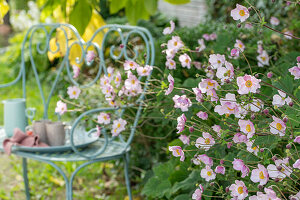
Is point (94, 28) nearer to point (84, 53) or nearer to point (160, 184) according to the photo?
point (84, 53)

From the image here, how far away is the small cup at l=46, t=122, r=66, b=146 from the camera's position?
2031 mm

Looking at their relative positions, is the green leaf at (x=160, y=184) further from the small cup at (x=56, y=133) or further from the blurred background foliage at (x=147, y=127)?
the small cup at (x=56, y=133)

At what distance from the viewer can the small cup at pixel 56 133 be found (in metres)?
2.03

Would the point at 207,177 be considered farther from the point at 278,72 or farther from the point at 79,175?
the point at 79,175

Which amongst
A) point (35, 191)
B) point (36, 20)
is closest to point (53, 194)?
point (35, 191)

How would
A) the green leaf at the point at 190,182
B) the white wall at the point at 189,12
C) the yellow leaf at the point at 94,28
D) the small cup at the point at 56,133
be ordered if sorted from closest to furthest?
the green leaf at the point at 190,182 → the small cup at the point at 56,133 → the yellow leaf at the point at 94,28 → the white wall at the point at 189,12

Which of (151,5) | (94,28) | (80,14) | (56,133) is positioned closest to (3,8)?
(80,14)

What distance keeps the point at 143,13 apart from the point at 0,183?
1699 millimetres

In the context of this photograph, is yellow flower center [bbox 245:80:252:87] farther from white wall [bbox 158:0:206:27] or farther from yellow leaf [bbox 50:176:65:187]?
white wall [bbox 158:0:206:27]

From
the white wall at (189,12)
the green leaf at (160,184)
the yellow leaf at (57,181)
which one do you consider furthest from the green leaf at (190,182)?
the white wall at (189,12)

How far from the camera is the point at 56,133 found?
80.1 inches

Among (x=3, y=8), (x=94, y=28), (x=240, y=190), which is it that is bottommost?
(x=240, y=190)

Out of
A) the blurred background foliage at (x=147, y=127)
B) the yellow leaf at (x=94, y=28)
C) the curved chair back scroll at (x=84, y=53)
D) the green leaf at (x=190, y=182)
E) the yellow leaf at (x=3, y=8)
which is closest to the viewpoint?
the yellow leaf at (x=3, y=8)

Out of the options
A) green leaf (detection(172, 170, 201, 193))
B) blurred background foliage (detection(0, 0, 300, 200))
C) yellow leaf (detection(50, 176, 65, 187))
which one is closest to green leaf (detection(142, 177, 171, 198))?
blurred background foliage (detection(0, 0, 300, 200))
